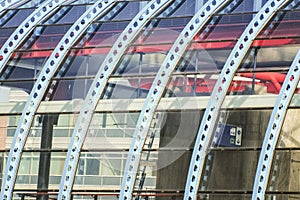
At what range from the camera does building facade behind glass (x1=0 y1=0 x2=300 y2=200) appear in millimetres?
13562

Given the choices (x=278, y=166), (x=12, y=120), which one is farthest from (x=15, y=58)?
(x=278, y=166)

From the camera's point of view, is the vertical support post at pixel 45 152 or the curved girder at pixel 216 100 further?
the vertical support post at pixel 45 152

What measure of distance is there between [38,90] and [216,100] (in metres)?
2.83

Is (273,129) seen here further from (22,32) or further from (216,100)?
(22,32)

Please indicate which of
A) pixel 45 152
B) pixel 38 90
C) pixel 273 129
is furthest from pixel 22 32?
pixel 273 129

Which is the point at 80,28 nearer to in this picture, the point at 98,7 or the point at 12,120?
the point at 98,7

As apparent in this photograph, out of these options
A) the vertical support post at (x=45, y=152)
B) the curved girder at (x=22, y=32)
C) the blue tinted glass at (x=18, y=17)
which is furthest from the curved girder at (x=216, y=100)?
the blue tinted glass at (x=18, y=17)

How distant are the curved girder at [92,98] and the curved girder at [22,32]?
59.0 inches

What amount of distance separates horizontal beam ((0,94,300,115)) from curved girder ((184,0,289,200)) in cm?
15

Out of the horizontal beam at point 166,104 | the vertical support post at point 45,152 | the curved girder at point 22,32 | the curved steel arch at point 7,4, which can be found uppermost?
the curved steel arch at point 7,4

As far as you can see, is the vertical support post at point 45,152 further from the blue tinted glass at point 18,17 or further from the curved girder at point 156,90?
the blue tinted glass at point 18,17

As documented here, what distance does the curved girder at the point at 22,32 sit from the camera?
1534 centimetres

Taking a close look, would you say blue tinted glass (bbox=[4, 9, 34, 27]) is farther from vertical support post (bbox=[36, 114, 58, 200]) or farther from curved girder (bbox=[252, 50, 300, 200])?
curved girder (bbox=[252, 50, 300, 200])

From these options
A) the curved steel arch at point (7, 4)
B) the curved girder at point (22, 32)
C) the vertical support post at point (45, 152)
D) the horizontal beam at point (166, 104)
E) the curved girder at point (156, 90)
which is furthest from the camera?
the curved steel arch at point (7, 4)
